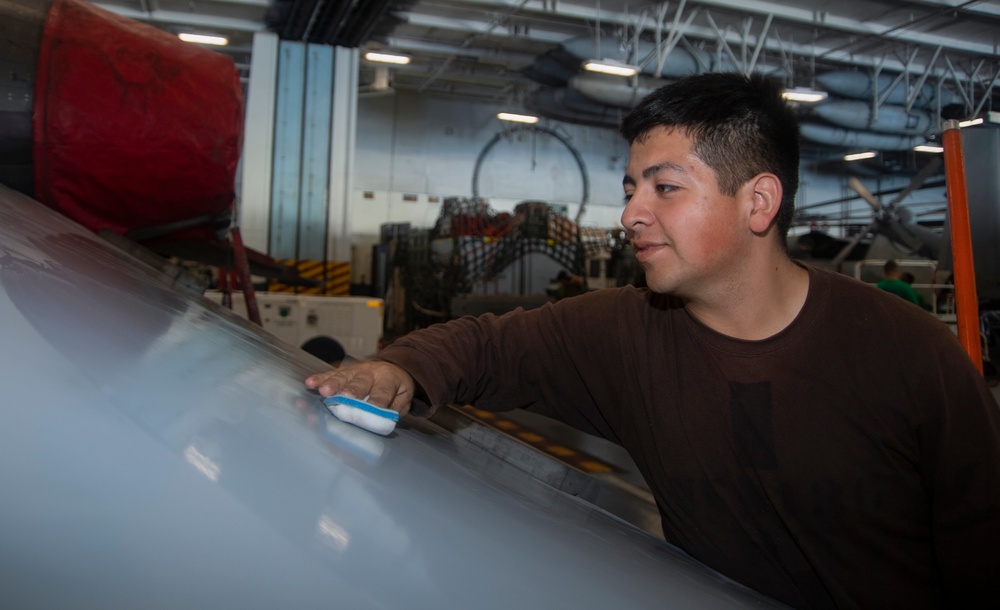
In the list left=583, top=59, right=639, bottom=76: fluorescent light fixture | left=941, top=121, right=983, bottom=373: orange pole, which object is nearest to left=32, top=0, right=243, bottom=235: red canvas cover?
left=941, top=121, right=983, bottom=373: orange pole

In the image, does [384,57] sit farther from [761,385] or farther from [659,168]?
[761,385]

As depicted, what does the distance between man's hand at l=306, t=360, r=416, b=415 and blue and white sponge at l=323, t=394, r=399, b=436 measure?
2.2 inches

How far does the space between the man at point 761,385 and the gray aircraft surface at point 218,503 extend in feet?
0.95

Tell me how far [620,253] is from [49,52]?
1126 cm

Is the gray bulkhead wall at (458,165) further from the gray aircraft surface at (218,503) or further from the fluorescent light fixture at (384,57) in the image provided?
the gray aircraft surface at (218,503)

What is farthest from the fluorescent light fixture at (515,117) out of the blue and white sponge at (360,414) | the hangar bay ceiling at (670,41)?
the blue and white sponge at (360,414)

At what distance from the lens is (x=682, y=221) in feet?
4.10

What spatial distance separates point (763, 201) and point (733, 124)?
0.49 feet

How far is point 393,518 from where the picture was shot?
0.62 metres

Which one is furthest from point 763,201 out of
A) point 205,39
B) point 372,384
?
point 205,39

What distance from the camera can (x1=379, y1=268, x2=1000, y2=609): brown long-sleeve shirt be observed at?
1.11 meters

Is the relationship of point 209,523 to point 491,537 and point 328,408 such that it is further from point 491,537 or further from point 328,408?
point 328,408

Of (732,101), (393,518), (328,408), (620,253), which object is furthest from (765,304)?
(620,253)

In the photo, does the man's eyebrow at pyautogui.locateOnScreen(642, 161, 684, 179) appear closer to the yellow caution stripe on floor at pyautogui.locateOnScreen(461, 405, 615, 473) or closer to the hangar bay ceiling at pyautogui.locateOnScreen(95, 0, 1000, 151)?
the yellow caution stripe on floor at pyautogui.locateOnScreen(461, 405, 615, 473)
